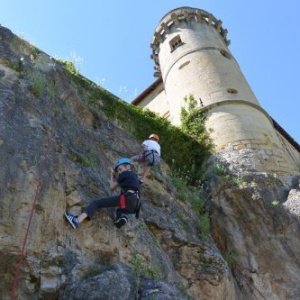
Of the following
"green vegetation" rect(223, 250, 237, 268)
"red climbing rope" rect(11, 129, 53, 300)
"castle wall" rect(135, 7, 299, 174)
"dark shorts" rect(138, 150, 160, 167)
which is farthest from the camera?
"castle wall" rect(135, 7, 299, 174)

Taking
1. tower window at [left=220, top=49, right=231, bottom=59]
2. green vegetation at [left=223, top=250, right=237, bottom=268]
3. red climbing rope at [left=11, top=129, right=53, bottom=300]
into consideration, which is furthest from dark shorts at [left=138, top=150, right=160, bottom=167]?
tower window at [left=220, top=49, right=231, bottom=59]

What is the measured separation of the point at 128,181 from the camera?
295 inches

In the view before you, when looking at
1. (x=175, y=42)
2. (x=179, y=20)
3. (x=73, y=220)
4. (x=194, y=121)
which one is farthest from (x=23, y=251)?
(x=179, y=20)

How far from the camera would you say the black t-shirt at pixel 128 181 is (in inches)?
292

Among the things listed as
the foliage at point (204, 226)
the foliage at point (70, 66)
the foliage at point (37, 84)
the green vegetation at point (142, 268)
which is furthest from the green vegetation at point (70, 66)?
the green vegetation at point (142, 268)

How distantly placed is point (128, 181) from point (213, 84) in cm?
963

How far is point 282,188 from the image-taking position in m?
11.8

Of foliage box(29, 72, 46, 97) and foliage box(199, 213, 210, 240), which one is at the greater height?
foliage box(29, 72, 46, 97)

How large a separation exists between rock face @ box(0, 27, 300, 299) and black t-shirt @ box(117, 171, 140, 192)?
1.56ft

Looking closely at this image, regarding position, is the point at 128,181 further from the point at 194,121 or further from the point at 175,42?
the point at 175,42

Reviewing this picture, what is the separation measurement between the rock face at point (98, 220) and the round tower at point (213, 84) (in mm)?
1827

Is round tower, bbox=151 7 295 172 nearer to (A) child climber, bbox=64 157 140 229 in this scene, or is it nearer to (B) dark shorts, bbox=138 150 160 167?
(B) dark shorts, bbox=138 150 160 167

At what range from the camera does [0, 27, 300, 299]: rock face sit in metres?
6.10

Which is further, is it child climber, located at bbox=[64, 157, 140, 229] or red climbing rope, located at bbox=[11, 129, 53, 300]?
child climber, located at bbox=[64, 157, 140, 229]
